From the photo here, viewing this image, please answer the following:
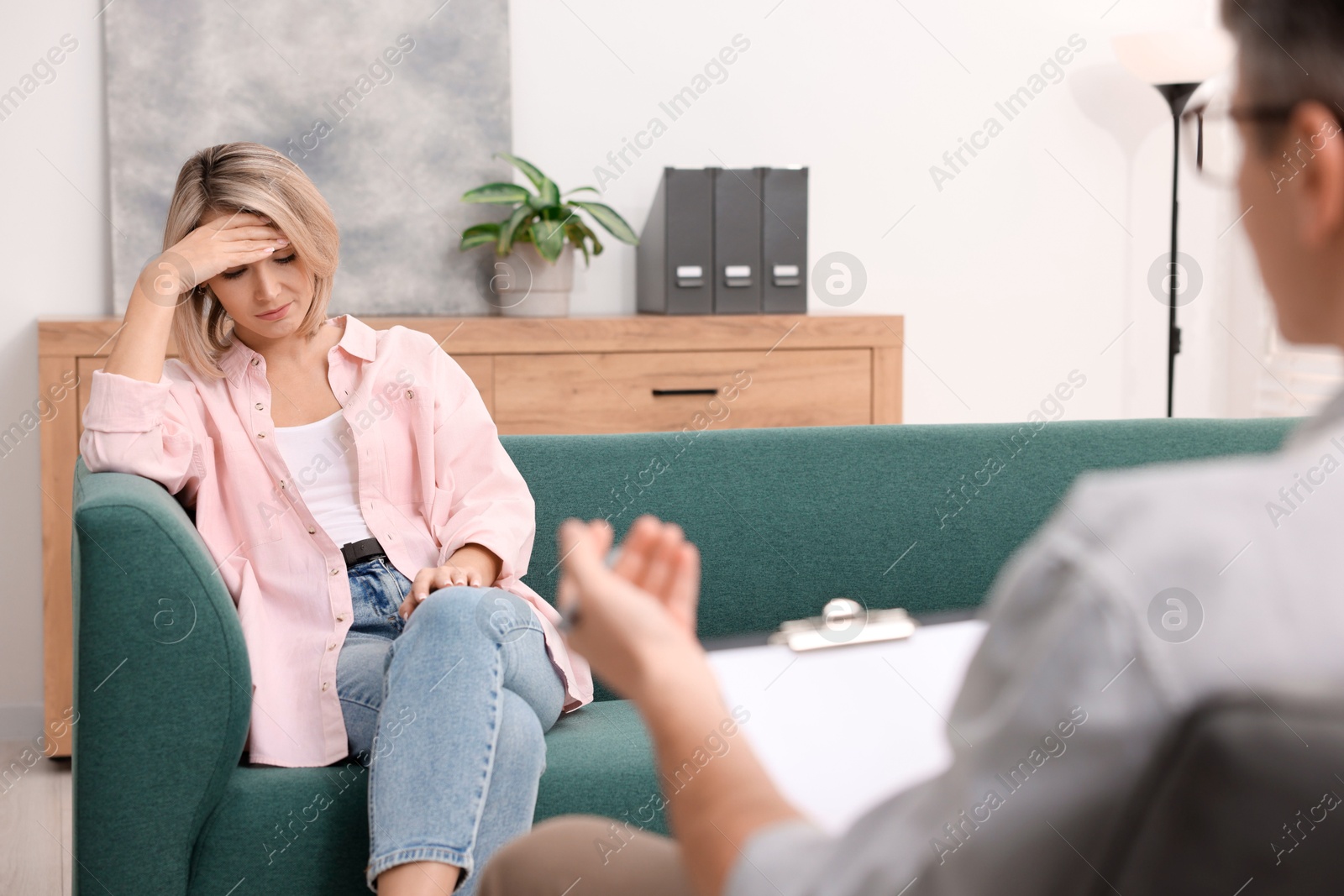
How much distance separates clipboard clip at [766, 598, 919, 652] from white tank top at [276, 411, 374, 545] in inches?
26.0

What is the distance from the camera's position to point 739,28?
3.42m

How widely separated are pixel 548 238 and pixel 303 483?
4.57 feet

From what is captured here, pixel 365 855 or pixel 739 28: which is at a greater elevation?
pixel 739 28

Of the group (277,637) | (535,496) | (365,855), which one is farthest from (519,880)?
(535,496)

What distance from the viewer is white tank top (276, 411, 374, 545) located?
178 centimetres

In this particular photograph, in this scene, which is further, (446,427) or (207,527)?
(446,427)

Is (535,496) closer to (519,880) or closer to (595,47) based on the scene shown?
(519,880)

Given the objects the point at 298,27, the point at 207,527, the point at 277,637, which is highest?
the point at 298,27

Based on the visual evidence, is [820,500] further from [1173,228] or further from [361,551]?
[1173,228]

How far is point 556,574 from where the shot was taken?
2.00 meters

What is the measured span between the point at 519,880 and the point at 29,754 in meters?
2.63

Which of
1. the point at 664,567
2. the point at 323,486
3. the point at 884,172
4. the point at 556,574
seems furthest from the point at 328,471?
the point at 884,172

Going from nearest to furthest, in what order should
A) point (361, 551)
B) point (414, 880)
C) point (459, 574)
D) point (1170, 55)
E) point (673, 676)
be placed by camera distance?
point (673, 676) < point (414, 880) < point (459, 574) < point (361, 551) < point (1170, 55)

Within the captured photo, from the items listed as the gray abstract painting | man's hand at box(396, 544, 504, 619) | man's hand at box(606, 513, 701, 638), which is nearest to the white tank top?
man's hand at box(396, 544, 504, 619)
